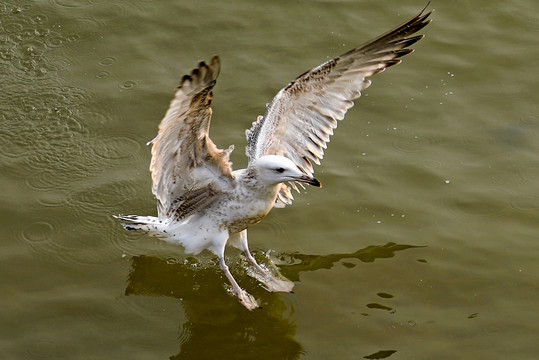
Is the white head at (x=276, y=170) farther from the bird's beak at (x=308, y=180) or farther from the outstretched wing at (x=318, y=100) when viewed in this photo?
the outstretched wing at (x=318, y=100)

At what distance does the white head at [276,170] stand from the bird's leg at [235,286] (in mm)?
558

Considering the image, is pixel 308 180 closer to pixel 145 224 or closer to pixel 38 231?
pixel 145 224

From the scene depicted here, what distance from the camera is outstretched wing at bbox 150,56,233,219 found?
14.8 ft

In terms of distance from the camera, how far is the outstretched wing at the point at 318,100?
5480 mm

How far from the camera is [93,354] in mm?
4895

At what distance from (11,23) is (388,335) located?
4.61 meters

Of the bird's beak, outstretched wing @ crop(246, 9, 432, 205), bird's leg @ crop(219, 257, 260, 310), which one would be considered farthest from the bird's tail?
the bird's beak

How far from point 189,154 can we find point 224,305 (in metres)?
1.07

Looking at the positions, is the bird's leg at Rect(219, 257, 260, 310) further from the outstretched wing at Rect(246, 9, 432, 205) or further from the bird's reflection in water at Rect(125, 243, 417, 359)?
the outstretched wing at Rect(246, 9, 432, 205)

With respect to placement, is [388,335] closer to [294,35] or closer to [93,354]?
[93,354]

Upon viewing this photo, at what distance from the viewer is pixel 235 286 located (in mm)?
5254

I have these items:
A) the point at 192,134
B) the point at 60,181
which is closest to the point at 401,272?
the point at 192,134

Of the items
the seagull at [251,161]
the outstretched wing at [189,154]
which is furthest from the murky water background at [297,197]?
the outstretched wing at [189,154]

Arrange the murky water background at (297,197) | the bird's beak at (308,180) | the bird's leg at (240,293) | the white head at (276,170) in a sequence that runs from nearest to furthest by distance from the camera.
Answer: the bird's beak at (308,180)
the white head at (276,170)
the murky water background at (297,197)
the bird's leg at (240,293)
